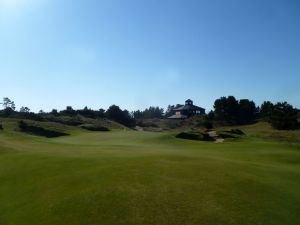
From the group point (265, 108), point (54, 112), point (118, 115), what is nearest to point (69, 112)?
point (54, 112)

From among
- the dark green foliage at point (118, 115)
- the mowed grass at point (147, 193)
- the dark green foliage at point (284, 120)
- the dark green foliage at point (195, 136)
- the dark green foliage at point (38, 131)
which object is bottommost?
the mowed grass at point (147, 193)

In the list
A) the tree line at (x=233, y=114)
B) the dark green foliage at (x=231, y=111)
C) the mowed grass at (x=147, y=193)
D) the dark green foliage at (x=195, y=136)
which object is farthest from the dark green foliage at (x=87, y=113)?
the mowed grass at (x=147, y=193)

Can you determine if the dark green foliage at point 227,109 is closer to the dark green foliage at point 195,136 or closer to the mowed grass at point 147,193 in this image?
the dark green foliage at point 195,136

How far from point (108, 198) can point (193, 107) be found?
5860 inches

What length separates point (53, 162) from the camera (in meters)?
25.8

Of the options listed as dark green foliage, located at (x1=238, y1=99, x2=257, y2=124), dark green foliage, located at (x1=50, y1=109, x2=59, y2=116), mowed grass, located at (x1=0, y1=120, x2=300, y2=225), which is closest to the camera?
mowed grass, located at (x1=0, y1=120, x2=300, y2=225)

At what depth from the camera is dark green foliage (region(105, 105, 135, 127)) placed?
13675 cm

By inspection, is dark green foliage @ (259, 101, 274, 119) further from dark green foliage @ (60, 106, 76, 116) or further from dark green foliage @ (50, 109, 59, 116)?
dark green foliage @ (50, 109, 59, 116)

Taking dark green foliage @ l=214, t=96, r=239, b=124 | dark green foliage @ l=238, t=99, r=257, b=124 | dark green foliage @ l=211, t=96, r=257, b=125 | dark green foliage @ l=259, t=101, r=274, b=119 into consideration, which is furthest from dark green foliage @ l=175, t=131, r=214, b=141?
dark green foliage @ l=259, t=101, r=274, b=119

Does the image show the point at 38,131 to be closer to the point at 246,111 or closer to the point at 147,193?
the point at 147,193

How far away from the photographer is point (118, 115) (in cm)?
13788

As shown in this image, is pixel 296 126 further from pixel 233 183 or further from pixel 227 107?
pixel 233 183

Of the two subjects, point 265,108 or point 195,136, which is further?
point 265,108

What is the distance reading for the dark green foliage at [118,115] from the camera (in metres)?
137
